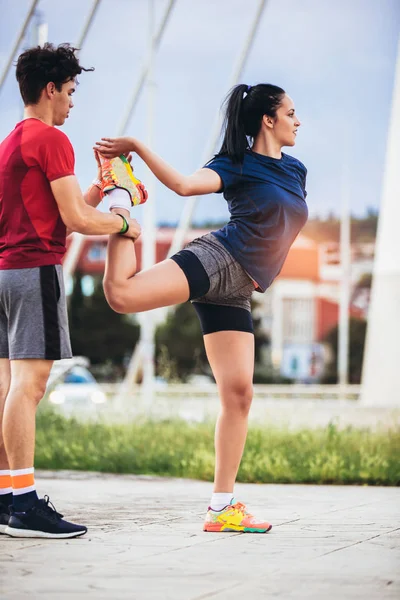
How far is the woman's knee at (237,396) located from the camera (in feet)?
14.1

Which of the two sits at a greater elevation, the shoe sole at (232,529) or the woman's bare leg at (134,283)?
the woman's bare leg at (134,283)

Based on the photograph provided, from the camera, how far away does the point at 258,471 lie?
266 inches

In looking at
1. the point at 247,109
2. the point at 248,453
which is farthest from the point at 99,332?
the point at 247,109

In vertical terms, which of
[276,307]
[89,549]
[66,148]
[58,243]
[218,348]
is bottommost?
[89,549]

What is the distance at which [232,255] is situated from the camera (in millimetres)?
4223

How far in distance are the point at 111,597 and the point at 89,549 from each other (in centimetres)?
81

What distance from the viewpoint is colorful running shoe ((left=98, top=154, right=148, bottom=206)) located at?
166 inches

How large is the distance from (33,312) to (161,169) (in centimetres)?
75

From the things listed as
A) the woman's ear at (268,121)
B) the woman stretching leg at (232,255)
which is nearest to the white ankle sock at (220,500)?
the woman stretching leg at (232,255)

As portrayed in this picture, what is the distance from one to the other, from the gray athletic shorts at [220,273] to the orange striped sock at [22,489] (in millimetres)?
943

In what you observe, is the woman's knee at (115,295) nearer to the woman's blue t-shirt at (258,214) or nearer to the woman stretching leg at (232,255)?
the woman stretching leg at (232,255)

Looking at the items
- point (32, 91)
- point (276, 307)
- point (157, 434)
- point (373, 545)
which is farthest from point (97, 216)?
point (276, 307)

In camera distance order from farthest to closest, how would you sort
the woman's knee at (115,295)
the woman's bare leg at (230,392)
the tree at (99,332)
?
1. the tree at (99,332)
2. the woman's bare leg at (230,392)
3. the woman's knee at (115,295)

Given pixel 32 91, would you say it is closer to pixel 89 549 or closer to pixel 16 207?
pixel 16 207
